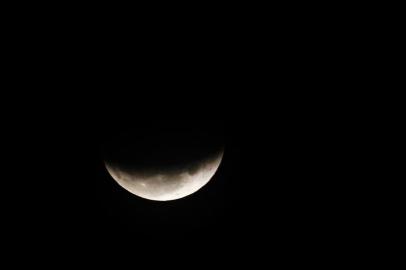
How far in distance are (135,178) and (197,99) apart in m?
0.96

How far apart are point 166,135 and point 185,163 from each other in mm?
341

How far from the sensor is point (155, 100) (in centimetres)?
229

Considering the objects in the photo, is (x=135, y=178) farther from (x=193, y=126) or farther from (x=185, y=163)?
(x=193, y=126)

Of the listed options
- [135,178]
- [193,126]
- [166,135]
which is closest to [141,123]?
[166,135]

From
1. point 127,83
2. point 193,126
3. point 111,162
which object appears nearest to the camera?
point 127,83

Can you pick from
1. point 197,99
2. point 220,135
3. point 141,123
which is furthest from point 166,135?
point 220,135

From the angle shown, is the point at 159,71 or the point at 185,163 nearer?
the point at 159,71

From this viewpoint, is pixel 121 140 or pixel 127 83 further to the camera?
pixel 121 140

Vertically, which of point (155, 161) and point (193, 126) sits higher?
point (193, 126)

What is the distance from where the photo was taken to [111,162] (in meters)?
2.67

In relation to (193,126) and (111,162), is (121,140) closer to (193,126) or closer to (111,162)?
(111,162)

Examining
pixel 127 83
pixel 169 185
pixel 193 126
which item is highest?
pixel 127 83

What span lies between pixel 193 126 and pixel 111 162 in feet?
2.84

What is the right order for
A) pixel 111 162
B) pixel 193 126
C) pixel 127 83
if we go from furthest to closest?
pixel 111 162, pixel 193 126, pixel 127 83
